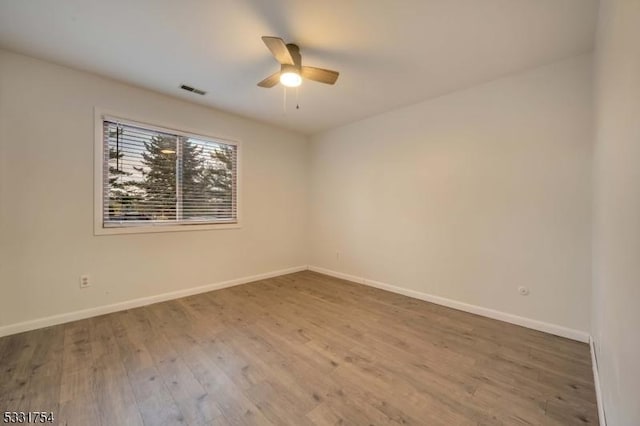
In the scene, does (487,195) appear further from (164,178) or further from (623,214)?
(164,178)

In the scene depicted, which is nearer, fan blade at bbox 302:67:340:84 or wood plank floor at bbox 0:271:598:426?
wood plank floor at bbox 0:271:598:426

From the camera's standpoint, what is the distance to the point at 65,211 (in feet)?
8.61

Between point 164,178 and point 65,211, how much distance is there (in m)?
1.00

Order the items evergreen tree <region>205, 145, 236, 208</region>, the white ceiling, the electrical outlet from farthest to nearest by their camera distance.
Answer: evergreen tree <region>205, 145, 236, 208</region> → the electrical outlet → the white ceiling

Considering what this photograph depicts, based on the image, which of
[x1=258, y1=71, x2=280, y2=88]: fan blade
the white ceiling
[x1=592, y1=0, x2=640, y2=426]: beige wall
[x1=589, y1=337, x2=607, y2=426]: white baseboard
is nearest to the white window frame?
the white ceiling

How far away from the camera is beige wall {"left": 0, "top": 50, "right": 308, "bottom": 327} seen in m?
2.38

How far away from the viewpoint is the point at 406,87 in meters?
2.98

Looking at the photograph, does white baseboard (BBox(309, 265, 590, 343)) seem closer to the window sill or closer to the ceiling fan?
the window sill

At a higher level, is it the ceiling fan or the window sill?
the ceiling fan

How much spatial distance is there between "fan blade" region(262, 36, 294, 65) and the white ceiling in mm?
198

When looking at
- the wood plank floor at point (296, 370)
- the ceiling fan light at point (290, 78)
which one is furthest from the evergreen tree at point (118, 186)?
the ceiling fan light at point (290, 78)

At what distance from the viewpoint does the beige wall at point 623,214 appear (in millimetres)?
821

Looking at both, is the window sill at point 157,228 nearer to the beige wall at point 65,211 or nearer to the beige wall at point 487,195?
the beige wall at point 65,211

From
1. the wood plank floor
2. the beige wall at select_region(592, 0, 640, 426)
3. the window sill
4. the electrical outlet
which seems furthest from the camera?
the window sill
